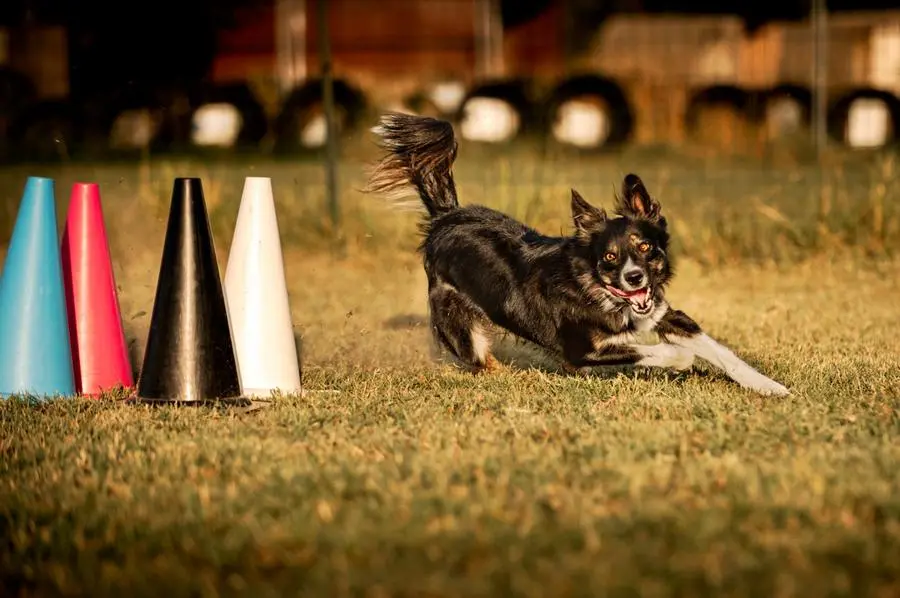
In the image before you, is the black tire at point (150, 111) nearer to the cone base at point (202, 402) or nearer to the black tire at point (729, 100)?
the black tire at point (729, 100)

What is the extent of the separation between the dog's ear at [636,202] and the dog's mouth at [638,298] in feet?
1.21

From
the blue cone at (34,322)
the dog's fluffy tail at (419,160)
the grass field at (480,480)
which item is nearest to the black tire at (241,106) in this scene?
the grass field at (480,480)

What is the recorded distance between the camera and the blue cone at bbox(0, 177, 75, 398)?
554cm

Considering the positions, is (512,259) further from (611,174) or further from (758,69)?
(758,69)

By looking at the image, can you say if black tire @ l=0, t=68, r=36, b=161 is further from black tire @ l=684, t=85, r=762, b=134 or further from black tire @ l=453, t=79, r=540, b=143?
black tire @ l=684, t=85, r=762, b=134

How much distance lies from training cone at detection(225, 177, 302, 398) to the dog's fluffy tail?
49.9 inches

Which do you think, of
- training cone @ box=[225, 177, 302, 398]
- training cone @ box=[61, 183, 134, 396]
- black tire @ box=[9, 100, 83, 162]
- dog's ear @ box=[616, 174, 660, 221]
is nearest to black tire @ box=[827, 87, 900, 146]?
black tire @ box=[9, 100, 83, 162]

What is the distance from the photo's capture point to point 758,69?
22891mm

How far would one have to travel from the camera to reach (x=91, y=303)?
5789 mm

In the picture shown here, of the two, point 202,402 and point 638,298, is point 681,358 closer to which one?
point 638,298

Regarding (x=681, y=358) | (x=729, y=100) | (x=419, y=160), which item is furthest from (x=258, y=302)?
(x=729, y=100)

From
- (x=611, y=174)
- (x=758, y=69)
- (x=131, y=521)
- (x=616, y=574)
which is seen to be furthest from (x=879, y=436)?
(x=758, y=69)

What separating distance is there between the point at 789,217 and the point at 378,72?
14618 millimetres

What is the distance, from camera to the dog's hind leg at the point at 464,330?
640 cm
